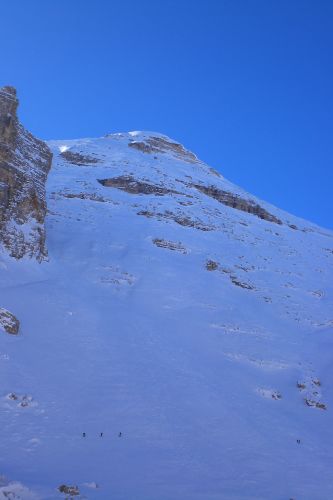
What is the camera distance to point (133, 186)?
157ft

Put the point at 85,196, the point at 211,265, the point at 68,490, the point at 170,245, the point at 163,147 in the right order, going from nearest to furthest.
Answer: the point at 68,490 → the point at 211,265 → the point at 170,245 → the point at 85,196 → the point at 163,147

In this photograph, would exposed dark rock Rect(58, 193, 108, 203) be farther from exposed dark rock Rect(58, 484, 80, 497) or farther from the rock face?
exposed dark rock Rect(58, 484, 80, 497)

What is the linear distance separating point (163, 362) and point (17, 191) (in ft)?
40.2

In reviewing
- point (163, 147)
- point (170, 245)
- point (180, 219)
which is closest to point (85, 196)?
point (180, 219)

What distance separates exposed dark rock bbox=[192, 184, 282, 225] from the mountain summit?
13791mm

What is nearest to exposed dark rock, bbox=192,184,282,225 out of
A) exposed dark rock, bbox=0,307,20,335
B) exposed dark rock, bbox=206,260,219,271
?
exposed dark rock, bbox=206,260,219,271

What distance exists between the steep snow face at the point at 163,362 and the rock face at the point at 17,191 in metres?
1.33

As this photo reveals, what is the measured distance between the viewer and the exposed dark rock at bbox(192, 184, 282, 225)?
54781 millimetres

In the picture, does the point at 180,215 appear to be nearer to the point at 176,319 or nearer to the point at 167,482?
the point at 176,319

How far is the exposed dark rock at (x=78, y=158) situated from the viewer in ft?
182

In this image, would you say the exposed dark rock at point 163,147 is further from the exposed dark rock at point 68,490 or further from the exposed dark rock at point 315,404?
the exposed dark rock at point 68,490

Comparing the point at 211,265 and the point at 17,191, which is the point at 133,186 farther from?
the point at 17,191

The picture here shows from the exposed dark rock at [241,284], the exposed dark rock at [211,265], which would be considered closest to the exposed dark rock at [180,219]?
the exposed dark rock at [211,265]

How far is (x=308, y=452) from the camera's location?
14430 mm
